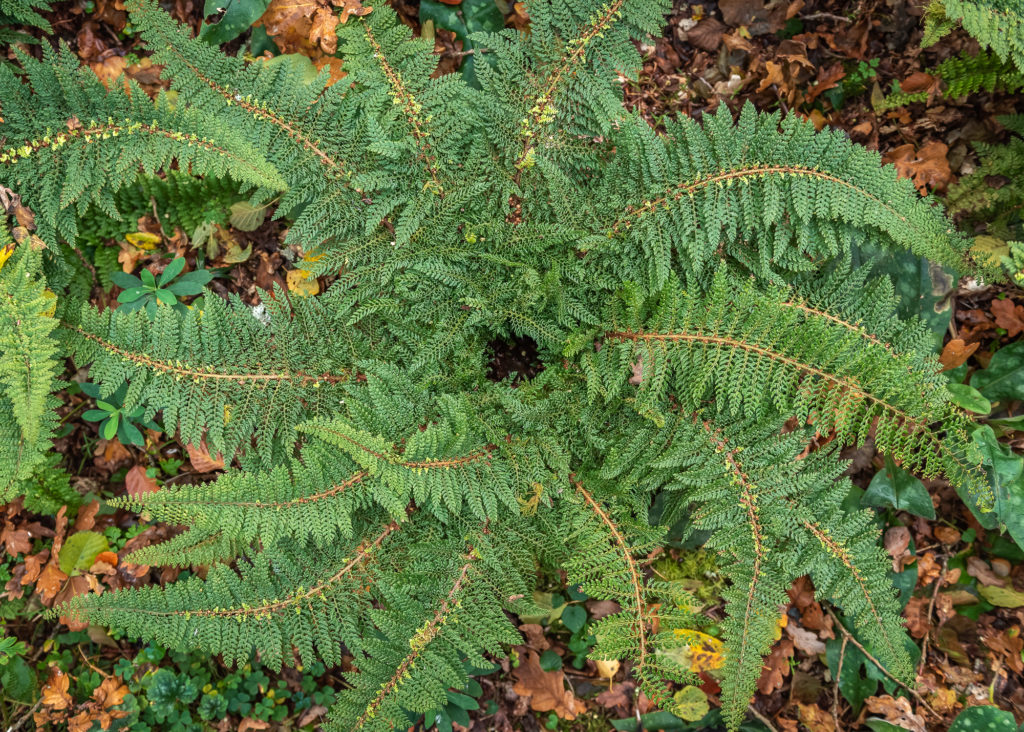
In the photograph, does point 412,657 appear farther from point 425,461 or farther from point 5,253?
point 5,253

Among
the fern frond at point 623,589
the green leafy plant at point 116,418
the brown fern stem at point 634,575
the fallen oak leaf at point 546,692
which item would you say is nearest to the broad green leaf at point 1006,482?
the fern frond at point 623,589

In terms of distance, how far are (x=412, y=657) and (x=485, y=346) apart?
5.40 ft

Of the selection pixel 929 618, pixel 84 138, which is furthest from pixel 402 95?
pixel 929 618

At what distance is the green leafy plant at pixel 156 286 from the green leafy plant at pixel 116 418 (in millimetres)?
516

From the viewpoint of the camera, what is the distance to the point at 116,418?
369 cm

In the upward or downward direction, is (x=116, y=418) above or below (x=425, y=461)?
below

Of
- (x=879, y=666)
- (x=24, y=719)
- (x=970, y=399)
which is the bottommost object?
(x=24, y=719)

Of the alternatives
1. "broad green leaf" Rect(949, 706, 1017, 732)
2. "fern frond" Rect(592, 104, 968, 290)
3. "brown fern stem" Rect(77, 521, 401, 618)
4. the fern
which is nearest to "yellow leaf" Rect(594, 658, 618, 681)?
"brown fern stem" Rect(77, 521, 401, 618)

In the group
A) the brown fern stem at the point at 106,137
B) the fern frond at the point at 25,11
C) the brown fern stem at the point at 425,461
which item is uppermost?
the fern frond at the point at 25,11

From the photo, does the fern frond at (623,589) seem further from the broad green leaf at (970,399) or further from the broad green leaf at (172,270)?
the broad green leaf at (172,270)

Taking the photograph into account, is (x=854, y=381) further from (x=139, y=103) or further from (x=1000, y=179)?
(x=139, y=103)

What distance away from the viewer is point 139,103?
3084 millimetres

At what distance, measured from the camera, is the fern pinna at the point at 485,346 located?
9.57ft

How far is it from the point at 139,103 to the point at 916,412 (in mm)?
3899
